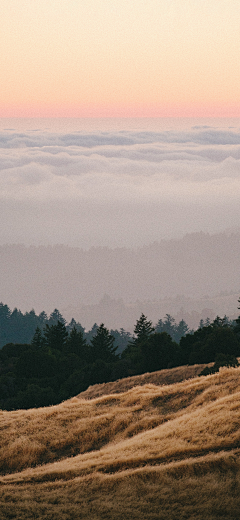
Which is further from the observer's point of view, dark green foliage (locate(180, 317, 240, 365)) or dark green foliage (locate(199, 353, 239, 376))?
dark green foliage (locate(180, 317, 240, 365))

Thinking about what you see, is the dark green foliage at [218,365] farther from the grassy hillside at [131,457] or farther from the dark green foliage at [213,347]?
the dark green foliage at [213,347]

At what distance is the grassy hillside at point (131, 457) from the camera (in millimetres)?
14938

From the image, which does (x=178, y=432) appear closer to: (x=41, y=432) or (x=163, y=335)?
(x=41, y=432)

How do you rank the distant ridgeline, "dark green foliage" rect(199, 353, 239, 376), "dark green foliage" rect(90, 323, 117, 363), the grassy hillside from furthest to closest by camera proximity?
"dark green foliage" rect(90, 323, 117, 363)
the distant ridgeline
"dark green foliage" rect(199, 353, 239, 376)
the grassy hillside

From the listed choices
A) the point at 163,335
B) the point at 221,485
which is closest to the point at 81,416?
the point at 221,485

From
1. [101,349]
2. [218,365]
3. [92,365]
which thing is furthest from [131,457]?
[101,349]

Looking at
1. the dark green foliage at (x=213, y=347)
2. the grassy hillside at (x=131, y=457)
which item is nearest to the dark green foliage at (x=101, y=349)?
the dark green foliage at (x=213, y=347)

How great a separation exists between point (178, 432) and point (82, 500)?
6578 mm

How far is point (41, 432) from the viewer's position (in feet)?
87.1

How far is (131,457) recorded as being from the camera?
18.9m

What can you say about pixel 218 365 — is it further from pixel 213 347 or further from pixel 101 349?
pixel 101 349

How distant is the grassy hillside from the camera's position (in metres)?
14.9

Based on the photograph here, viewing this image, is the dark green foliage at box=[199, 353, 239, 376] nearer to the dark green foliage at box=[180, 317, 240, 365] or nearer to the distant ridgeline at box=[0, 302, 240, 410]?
the distant ridgeline at box=[0, 302, 240, 410]

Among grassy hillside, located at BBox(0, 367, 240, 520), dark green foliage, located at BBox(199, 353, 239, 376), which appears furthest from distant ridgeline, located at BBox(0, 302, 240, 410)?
grassy hillside, located at BBox(0, 367, 240, 520)
